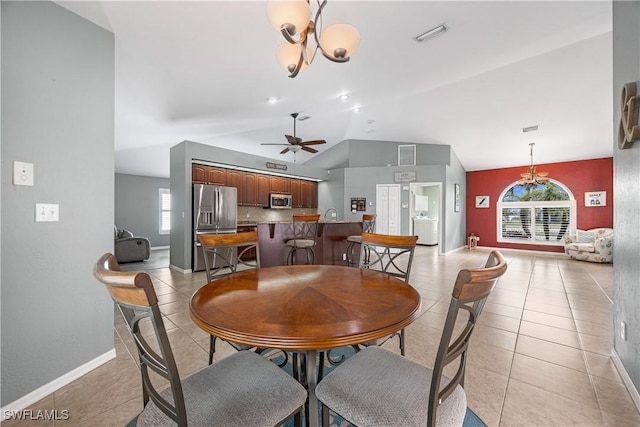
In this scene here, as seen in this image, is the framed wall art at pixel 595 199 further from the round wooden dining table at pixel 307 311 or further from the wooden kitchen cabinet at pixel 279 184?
the round wooden dining table at pixel 307 311

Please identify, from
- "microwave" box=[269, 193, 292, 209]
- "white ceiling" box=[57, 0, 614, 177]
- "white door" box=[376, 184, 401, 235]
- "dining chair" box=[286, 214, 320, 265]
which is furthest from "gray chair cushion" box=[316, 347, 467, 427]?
"white door" box=[376, 184, 401, 235]

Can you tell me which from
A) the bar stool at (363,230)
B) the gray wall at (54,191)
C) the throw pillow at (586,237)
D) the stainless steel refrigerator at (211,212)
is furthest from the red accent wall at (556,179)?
the gray wall at (54,191)

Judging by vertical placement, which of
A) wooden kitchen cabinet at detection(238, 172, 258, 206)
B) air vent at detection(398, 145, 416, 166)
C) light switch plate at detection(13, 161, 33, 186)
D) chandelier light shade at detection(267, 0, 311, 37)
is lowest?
light switch plate at detection(13, 161, 33, 186)

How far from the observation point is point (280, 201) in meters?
6.88

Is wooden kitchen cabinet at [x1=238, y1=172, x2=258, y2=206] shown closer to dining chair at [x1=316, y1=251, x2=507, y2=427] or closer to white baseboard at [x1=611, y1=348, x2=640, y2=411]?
dining chair at [x1=316, y1=251, x2=507, y2=427]

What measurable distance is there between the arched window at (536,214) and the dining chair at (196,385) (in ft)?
29.1

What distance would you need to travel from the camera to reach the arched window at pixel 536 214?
7234 millimetres

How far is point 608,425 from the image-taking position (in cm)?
139

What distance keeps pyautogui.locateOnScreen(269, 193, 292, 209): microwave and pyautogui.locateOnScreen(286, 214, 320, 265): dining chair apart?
2.28 metres

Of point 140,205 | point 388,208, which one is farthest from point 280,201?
point 140,205

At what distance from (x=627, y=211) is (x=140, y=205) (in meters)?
9.93

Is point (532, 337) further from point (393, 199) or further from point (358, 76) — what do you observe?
point (393, 199)

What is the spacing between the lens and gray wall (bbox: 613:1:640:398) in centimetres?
158

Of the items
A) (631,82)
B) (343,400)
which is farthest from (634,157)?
(343,400)
